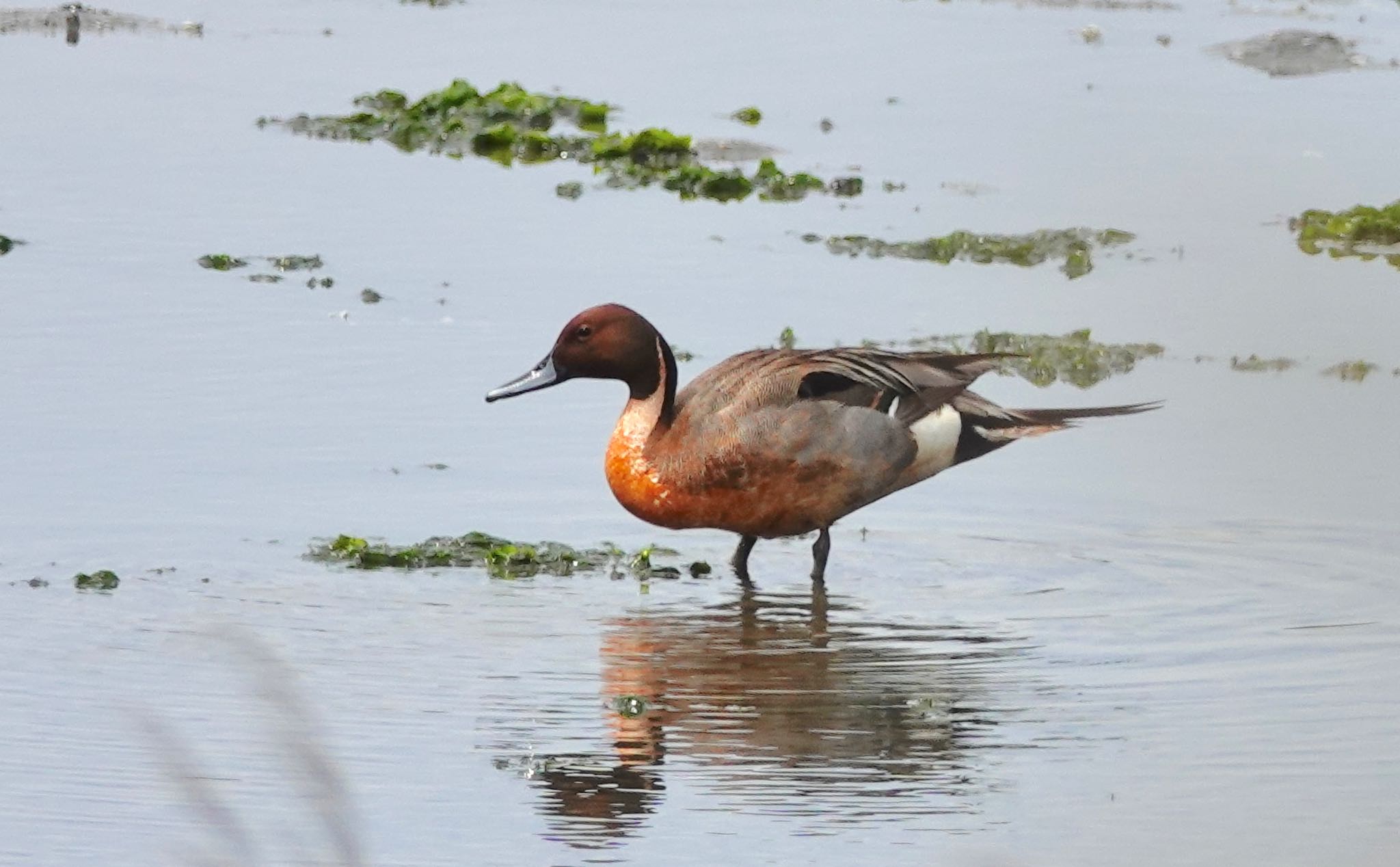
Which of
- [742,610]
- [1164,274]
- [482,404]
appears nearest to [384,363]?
[482,404]

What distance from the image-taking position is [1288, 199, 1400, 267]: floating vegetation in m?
12.2

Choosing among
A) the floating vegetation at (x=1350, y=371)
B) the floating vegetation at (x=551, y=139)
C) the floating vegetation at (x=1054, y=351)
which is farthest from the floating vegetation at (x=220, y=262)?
the floating vegetation at (x=1350, y=371)

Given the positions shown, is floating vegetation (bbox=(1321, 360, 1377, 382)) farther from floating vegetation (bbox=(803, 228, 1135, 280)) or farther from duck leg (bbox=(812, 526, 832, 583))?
duck leg (bbox=(812, 526, 832, 583))

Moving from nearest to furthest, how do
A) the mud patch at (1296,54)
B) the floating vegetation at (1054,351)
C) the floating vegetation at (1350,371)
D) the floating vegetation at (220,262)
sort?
1. the floating vegetation at (1350,371)
2. the floating vegetation at (1054,351)
3. the floating vegetation at (220,262)
4. the mud patch at (1296,54)

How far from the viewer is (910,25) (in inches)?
721

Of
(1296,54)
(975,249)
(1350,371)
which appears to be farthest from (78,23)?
(1350,371)

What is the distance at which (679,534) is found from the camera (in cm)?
884

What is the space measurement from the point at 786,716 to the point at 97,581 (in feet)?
6.74

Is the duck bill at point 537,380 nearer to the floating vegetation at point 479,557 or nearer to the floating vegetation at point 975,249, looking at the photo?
the floating vegetation at point 479,557

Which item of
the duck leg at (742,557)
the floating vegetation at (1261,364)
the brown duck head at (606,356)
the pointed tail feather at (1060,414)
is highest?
the brown duck head at (606,356)

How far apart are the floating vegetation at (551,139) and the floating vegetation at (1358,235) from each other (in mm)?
2222

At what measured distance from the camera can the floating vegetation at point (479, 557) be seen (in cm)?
776

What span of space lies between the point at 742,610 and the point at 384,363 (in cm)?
259

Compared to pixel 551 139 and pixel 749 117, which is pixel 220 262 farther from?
pixel 749 117
